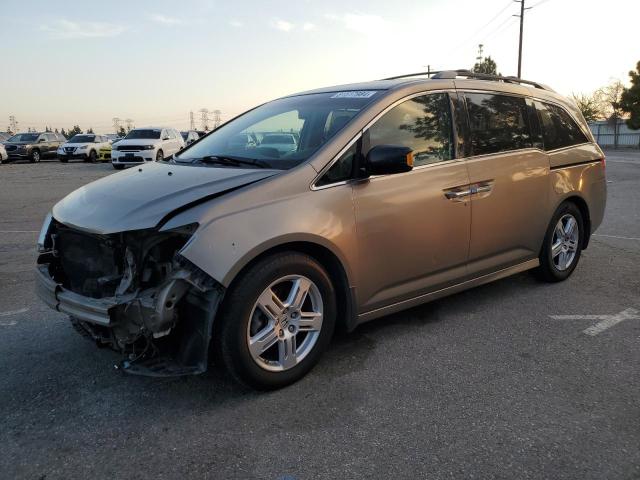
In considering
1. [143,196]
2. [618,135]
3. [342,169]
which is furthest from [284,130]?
[618,135]

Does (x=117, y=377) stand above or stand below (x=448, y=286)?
below

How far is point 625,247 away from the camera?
257 inches

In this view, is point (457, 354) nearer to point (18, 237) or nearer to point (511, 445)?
point (511, 445)

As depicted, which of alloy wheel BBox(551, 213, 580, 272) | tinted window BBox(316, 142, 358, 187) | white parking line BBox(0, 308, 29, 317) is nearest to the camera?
tinted window BBox(316, 142, 358, 187)

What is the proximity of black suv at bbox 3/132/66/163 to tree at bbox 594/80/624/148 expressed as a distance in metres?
45.3

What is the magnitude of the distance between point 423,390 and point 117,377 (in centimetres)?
185

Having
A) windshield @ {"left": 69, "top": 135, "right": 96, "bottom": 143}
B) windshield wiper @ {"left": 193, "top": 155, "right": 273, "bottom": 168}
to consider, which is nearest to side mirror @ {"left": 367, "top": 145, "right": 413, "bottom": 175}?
windshield wiper @ {"left": 193, "top": 155, "right": 273, "bottom": 168}

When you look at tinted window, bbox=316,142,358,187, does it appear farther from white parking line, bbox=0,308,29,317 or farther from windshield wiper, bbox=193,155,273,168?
white parking line, bbox=0,308,29,317

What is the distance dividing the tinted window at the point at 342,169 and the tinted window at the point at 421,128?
0.59ft

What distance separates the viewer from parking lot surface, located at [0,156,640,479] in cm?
241

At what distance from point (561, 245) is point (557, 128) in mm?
1082

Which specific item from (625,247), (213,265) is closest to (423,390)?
(213,265)

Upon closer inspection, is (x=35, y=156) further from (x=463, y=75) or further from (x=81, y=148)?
(x=463, y=75)

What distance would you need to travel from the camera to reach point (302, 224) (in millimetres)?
3010
